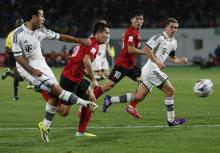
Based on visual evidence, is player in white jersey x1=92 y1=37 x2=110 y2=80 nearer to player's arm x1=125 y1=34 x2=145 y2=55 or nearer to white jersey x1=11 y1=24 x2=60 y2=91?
player's arm x1=125 y1=34 x2=145 y2=55

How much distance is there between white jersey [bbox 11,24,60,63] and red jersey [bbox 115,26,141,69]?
15.5 ft

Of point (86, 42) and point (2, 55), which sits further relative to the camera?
point (2, 55)

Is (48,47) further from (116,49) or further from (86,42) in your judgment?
(86,42)

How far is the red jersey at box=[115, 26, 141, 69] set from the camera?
1606 cm

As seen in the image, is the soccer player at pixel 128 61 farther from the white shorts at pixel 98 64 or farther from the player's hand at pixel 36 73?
the white shorts at pixel 98 64

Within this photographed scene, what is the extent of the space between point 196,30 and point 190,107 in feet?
109

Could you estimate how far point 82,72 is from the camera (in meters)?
12.4

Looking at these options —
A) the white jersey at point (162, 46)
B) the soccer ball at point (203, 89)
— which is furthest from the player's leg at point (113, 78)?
the soccer ball at point (203, 89)

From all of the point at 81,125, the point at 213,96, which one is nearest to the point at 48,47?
the point at 213,96

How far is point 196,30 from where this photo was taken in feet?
167

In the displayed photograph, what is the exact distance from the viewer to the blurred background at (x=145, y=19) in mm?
50594

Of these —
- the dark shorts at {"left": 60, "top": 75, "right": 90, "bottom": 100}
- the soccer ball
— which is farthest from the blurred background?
the dark shorts at {"left": 60, "top": 75, "right": 90, "bottom": 100}

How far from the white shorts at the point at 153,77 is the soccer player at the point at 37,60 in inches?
Result: 116

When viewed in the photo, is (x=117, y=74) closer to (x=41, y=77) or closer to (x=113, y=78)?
(x=113, y=78)
